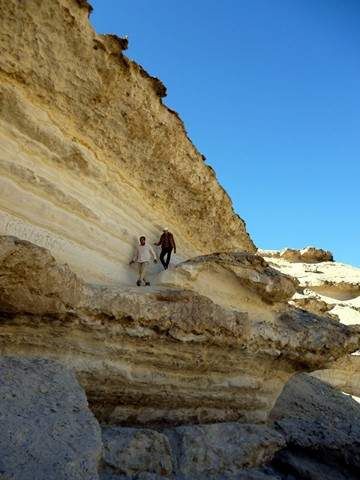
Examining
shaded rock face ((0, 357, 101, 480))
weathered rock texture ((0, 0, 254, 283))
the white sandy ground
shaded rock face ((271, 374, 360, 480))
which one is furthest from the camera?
the white sandy ground

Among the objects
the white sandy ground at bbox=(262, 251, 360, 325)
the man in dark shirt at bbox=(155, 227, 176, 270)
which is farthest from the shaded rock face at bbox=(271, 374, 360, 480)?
the white sandy ground at bbox=(262, 251, 360, 325)

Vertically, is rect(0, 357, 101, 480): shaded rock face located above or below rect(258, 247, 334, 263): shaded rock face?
below

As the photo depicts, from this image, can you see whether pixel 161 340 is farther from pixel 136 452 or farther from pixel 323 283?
pixel 323 283

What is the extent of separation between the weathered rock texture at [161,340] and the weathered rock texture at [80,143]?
3.67 ft

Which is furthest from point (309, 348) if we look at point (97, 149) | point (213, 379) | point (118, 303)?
point (97, 149)

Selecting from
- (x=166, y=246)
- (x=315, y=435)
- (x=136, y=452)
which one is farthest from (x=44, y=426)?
(x=315, y=435)

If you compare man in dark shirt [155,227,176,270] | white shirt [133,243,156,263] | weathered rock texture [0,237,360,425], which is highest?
man in dark shirt [155,227,176,270]

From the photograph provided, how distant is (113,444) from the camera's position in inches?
195

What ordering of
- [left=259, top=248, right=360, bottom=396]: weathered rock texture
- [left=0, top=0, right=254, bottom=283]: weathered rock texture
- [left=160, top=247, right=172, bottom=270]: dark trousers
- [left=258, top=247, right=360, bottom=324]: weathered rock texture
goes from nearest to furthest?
[left=0, top=0, right=254, bottom=283]: weathered rock texture < [left=160, top=247, right=172, bottom=270]: dark trousers < [left=259, top=248, right=360, bottom=396]: weathered rock texture < [left=258, top=247, right=360, bottom=324]: weathered rock texture

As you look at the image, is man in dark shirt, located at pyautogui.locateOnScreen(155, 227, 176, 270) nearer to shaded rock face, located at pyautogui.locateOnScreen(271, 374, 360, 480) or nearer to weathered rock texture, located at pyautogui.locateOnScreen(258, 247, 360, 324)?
shaded rock face, located at pyautogui.locateOnScreen(271, 374, 360, 480)

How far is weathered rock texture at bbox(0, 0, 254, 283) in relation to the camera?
20.4 ft

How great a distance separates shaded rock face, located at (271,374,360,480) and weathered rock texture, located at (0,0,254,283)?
13.6ft

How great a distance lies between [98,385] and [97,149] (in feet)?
13.5

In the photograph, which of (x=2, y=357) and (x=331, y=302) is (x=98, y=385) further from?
(x=331, y=302)
